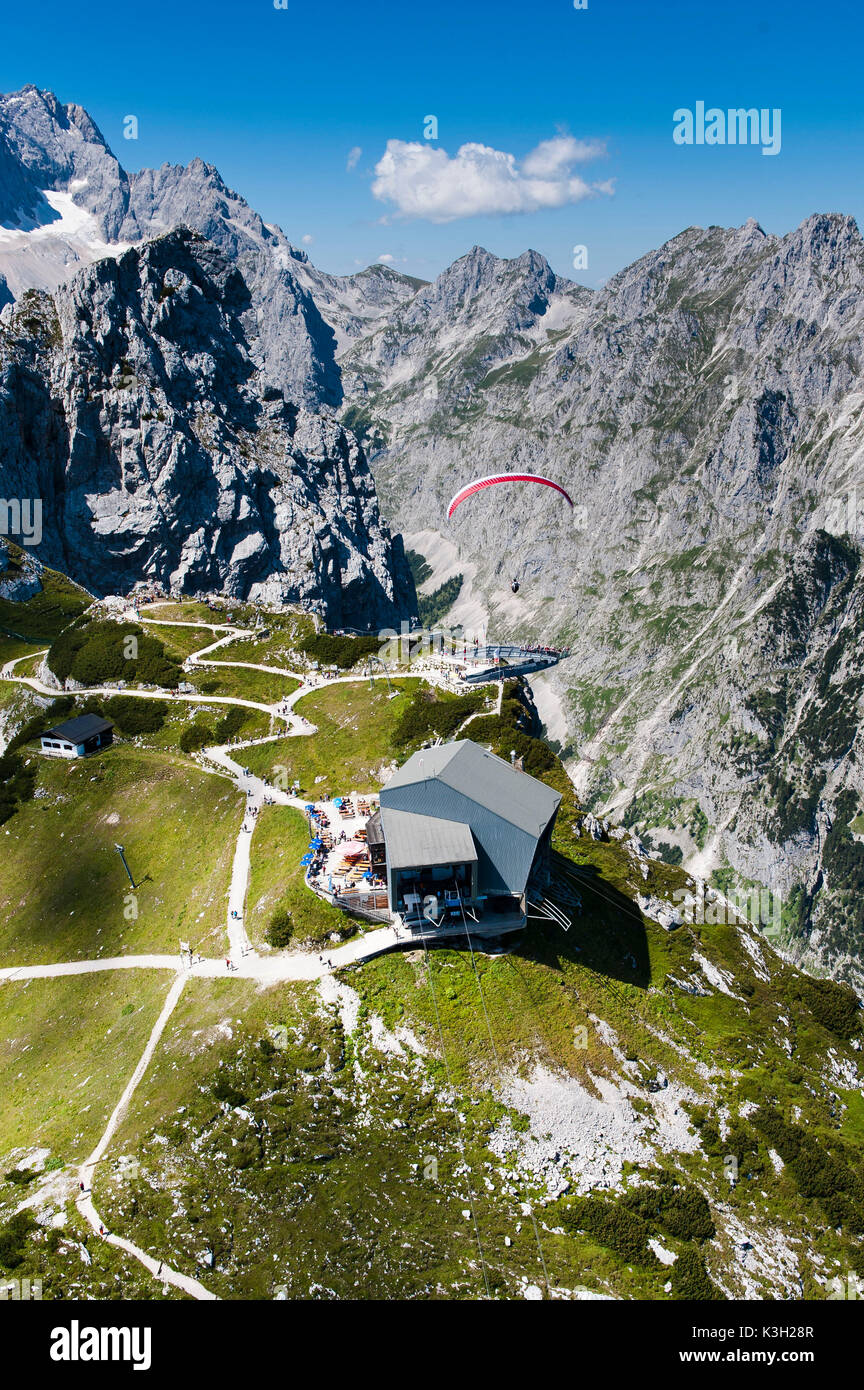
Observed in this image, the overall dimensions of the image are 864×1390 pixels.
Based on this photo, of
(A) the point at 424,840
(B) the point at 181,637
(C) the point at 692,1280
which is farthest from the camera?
(B) the point at 181,637

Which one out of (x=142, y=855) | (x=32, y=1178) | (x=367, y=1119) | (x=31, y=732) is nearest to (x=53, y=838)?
(x=142, y=855)

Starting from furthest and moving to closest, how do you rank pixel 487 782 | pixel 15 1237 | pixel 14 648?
1. pixel 14 648
2. pixel 487 782
3. pixel 15 1237

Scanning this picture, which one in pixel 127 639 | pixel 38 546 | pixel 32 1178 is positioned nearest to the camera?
pixel 32 1178

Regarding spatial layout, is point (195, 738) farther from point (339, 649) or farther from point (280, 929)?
point (280, 929)

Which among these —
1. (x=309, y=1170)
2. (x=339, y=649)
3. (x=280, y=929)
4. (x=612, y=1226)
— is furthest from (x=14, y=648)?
(x=612, y=1226)

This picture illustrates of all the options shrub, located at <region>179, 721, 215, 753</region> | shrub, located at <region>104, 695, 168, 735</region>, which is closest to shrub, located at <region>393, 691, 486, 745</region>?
shrub, located at <region>179, 721, 215, 753</region>

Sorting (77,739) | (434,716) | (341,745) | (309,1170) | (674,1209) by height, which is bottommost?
(674,1209)

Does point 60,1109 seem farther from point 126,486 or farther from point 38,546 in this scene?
point 126,486

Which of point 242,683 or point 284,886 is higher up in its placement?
point 242,683

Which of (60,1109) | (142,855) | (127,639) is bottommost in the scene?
(60,1109)
